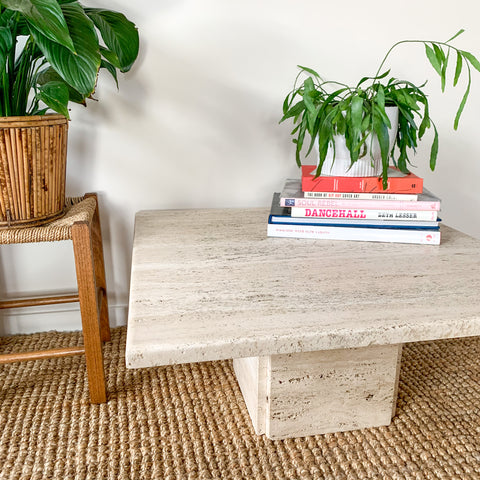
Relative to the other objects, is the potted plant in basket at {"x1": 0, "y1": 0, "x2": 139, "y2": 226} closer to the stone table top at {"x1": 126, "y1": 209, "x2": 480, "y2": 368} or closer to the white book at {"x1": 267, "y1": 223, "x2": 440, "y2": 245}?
the stone table top at {"x1": 126, "y1": 209, "x2": 480, "y2": 368}

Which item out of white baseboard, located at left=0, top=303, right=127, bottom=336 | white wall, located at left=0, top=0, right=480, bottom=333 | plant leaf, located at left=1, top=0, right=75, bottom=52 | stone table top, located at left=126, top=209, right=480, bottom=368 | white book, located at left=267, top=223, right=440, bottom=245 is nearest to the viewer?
stone table top, located at left=126, top=209, right=480, bottom=368

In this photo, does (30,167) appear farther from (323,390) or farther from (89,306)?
(323,390)

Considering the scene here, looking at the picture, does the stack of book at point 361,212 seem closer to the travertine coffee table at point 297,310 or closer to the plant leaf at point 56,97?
the travertine coffee table at point 297,310

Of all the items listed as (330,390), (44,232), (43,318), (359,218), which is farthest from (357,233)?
(43,318)

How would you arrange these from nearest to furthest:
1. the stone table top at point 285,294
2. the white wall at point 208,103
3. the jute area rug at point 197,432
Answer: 1. the stone table top at point 285,294
2. the jute area rug at point 197,432
3. the white wall at point 208,103

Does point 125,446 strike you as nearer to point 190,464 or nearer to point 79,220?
point 190,464

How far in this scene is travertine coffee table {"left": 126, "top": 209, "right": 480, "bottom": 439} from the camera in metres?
0.65

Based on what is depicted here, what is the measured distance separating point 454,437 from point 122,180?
1.00 meters

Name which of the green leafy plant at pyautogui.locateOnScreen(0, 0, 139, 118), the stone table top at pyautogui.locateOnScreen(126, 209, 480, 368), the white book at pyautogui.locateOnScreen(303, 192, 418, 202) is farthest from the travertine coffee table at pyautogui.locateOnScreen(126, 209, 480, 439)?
the green leafy plant at pyautogui.locateOnScreen(0, 0, 139, 118)

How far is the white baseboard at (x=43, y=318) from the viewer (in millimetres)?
1390

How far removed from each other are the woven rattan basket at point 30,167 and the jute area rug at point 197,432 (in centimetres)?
42

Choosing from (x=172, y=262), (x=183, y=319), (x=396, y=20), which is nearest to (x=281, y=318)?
(x=183, y=319)

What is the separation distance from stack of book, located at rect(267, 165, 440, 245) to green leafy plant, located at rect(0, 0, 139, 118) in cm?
48

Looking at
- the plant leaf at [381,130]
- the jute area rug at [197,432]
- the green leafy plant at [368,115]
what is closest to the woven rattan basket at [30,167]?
the jute area rug at [197,432]
